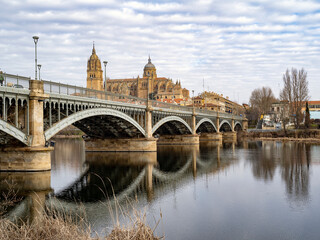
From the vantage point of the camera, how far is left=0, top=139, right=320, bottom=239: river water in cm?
1394

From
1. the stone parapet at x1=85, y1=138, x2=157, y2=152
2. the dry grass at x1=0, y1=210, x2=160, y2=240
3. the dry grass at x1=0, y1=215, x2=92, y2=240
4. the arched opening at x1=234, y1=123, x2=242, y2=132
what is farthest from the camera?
the arched opening at x1=234, y1=123, x2=242, y2=132

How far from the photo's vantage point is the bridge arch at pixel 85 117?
88.7 ft

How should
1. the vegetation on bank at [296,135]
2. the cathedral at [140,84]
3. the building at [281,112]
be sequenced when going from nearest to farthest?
the vegetation on bank at [296,135] → the building at [281,112] → the cathedral at [140,84]

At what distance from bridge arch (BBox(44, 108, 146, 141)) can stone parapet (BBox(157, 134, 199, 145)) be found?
20180 mm

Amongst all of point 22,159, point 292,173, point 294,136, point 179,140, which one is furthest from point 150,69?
point 22,159

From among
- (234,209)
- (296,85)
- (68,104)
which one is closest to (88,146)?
(68,104)

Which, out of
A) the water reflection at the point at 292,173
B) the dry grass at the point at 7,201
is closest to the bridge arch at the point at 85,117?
the dry grass at the point at 7,201

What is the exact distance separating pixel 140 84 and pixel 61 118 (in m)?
142

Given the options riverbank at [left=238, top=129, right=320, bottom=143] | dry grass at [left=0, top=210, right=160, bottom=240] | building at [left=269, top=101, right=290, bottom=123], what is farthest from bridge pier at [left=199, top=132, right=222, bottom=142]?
dry grass at [left=0, top=210, right=160, bottom=240]

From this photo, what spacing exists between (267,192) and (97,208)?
Result: 10.3 meters

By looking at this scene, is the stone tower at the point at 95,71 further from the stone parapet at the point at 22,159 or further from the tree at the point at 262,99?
the stone parapet at the point at 22,159

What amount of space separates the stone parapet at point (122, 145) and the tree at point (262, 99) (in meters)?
75.5

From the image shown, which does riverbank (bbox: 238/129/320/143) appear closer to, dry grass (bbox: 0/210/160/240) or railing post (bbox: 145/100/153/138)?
railing post (bbox: 145/100/153/138)

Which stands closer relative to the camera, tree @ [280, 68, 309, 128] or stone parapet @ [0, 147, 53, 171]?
stone parapet @ [0, 147, 53, 171]
